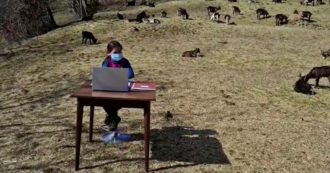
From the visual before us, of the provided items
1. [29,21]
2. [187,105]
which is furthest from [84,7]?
[187,105]

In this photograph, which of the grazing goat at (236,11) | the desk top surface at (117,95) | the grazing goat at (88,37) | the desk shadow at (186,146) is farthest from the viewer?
the grazing goat at (236,11)

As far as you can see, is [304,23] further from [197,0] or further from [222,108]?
[222,108]

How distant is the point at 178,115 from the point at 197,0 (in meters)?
33.3

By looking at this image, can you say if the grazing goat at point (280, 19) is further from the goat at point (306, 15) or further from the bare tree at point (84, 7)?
the bare tree at point (84, 7)

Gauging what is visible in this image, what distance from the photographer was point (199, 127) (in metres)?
12.2

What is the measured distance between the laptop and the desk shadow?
1935mm

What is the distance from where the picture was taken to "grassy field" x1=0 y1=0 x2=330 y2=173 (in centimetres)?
1011

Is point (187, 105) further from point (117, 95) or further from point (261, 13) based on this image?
point (261, 13)

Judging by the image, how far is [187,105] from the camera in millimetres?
14250

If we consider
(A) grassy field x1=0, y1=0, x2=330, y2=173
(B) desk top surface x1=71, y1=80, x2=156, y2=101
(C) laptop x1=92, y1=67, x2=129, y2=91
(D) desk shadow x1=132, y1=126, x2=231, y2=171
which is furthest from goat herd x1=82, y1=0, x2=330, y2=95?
(C) laptop x1=92, y1=67, x2=129, y2=91

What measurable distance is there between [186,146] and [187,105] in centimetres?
362

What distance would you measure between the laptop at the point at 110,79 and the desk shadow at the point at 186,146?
1935 mm

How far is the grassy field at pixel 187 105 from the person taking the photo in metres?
10.1

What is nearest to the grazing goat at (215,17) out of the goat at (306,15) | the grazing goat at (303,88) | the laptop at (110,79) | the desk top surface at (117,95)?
the goat at (306,15)
